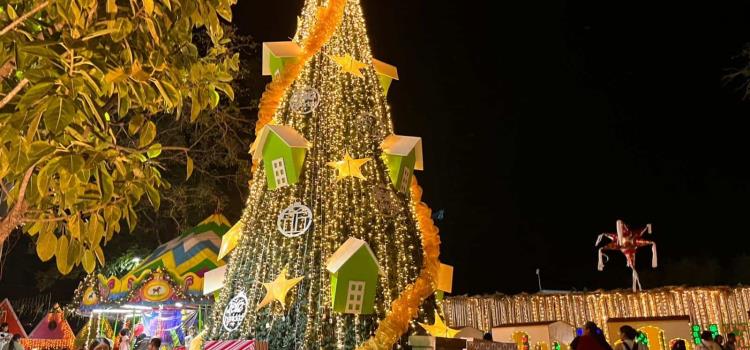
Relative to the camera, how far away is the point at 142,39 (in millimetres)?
2750

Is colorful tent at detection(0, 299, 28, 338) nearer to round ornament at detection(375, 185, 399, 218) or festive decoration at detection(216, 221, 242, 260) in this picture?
festive decoration at detection(216, 221, 242, 260)

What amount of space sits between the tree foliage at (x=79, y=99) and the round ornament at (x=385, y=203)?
3.72 meters

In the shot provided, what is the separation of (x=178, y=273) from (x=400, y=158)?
23.8 feet

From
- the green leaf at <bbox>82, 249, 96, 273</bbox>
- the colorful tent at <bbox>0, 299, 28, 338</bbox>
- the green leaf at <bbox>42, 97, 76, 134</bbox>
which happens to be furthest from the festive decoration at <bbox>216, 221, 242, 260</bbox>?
the colorful tent at <bbox>0, 299, 28, 338</bbox>

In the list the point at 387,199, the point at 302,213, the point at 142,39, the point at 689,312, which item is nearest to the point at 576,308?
the point at 689,312

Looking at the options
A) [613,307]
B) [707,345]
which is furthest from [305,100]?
[613,307]

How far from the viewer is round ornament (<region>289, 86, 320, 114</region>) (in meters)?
7.02

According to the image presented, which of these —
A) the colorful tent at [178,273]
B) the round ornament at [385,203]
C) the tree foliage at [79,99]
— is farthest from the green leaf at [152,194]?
the colorful tent at [178,273]

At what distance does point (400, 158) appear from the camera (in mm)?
6785

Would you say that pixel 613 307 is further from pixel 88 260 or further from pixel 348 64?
pixel 88 260

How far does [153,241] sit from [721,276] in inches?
820

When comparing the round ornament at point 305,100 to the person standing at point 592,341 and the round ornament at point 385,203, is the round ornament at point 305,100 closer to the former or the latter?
the round ornament at point 385,203

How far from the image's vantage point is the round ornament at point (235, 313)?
20.6 ft

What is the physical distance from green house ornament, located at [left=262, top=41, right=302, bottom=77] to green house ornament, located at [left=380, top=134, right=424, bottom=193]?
1.60m
